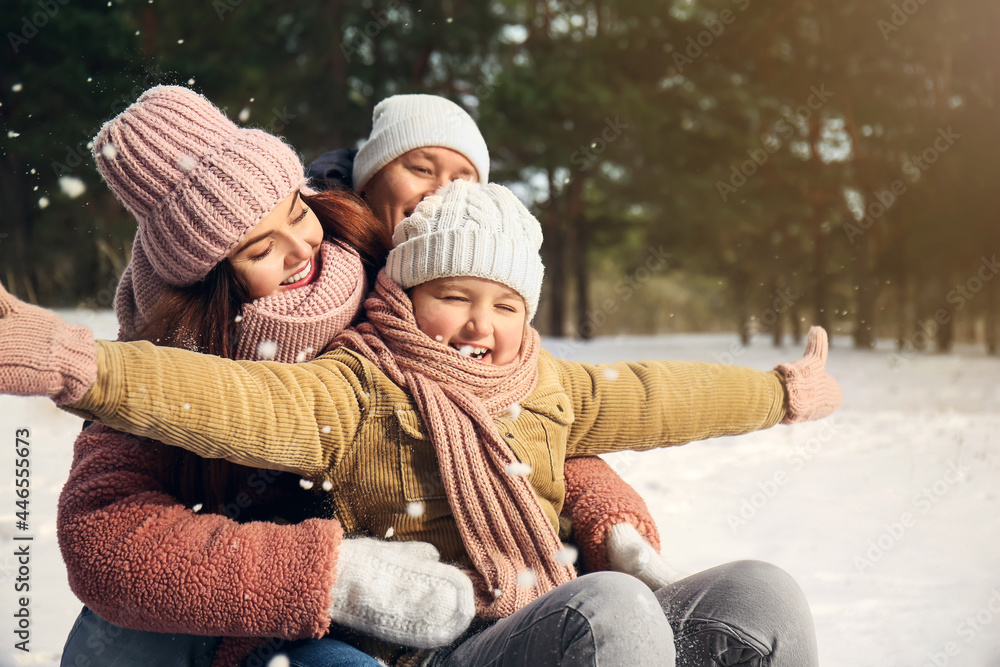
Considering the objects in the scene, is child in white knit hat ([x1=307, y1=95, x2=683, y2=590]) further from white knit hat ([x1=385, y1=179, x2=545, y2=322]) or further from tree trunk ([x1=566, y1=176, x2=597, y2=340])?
tree trunk ([x1=566, y1=176, x2=597, y2=340])

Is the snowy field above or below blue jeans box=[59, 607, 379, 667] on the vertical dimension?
below

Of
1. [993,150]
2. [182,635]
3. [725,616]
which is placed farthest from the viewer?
[993,150]

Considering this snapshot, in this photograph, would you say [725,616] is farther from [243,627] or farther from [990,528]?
[990,528]

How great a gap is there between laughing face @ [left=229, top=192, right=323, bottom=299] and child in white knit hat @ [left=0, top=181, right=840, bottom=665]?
0.50ft

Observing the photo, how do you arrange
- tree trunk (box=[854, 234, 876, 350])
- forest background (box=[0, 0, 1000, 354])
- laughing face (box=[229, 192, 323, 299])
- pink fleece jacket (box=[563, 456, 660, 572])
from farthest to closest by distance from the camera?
tree trunk (box=[854, 234, 876, 350])
forest background (box=[0, 0, 1000, 354])
pink fleece jacket (box=[563, 456, 660, 572])
laughing face (box=[229, 192, 323, 299])

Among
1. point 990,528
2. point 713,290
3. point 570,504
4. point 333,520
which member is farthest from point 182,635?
point 713,290

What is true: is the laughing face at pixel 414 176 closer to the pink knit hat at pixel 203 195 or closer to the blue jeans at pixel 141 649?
the pink knit hat at pixel 203 195

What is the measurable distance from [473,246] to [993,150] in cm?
1241

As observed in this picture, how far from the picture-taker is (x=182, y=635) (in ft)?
4.83

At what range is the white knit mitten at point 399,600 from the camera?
1.27 m

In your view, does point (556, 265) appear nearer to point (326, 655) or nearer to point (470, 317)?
point (470, 317)

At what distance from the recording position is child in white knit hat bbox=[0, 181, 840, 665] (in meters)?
1.16

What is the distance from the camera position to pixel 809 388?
1897 mm

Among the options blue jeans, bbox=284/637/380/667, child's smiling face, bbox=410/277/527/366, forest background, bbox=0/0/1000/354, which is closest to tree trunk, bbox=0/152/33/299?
forest background, bbox=0/0/1000/354
